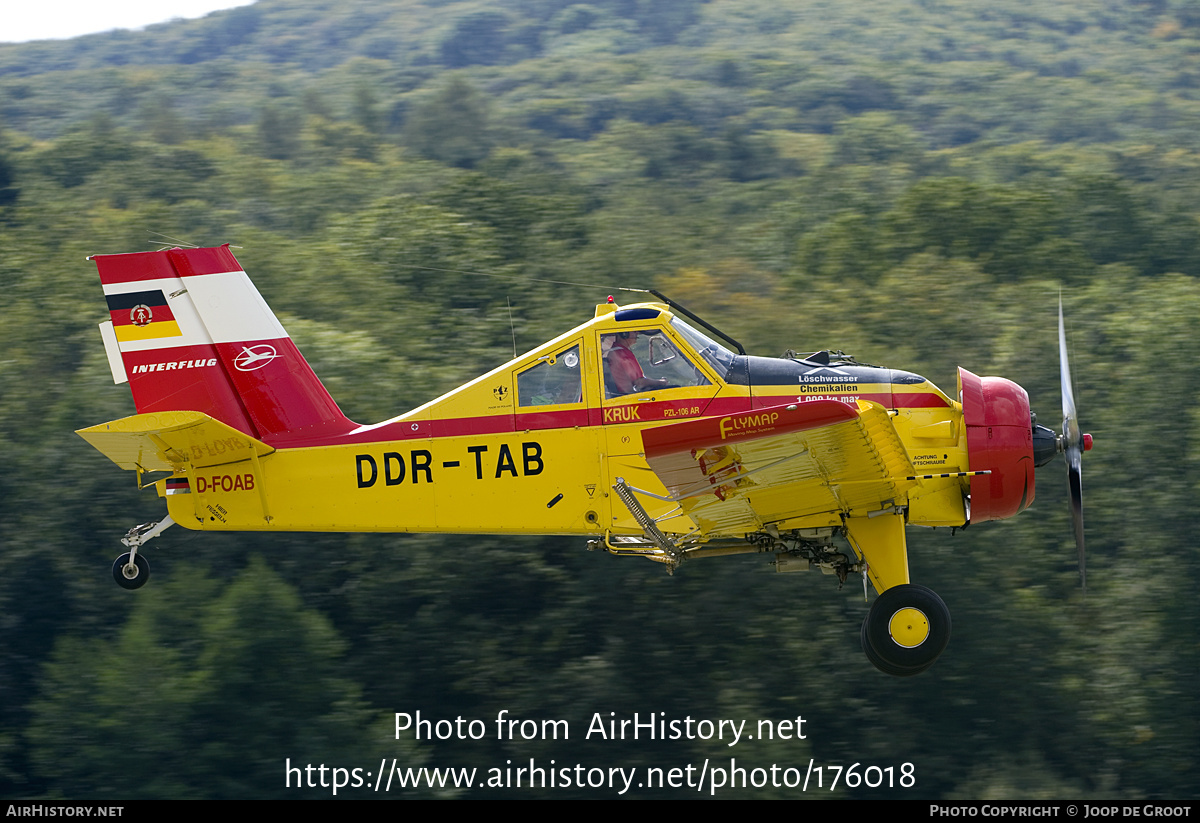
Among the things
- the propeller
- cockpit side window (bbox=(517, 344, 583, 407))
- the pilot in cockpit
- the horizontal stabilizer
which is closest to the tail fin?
the horizontal stabilizer

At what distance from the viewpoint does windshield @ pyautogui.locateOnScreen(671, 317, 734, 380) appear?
884cm

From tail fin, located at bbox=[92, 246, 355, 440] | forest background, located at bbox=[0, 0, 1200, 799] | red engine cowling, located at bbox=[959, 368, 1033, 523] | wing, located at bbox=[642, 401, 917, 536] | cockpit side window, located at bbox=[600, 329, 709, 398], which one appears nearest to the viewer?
wing, located at bbox=[642, 401, 917, 536]

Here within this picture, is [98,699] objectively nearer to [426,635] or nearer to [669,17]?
[426,635]

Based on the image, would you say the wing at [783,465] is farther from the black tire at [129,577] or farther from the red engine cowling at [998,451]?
the black tire at [129,577]

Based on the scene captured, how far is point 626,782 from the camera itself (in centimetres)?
1153

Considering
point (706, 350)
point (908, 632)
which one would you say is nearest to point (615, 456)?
point (706, 350)

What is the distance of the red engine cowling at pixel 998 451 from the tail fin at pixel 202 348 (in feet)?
16.6

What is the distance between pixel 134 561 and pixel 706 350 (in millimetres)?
5125

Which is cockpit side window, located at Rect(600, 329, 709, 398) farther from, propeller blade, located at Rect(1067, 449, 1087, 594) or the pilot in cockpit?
propeller blade, located at Rect(1067, 449, 1087, 594)

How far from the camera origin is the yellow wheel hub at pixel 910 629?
847cm

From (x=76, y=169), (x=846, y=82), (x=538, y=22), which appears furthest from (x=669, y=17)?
(x=76, y=169)

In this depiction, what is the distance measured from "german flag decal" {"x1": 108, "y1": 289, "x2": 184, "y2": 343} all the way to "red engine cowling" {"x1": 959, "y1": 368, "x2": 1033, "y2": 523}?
258 inches

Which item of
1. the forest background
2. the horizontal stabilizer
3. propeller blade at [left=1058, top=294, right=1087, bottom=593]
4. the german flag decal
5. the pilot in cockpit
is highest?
the german flag decal

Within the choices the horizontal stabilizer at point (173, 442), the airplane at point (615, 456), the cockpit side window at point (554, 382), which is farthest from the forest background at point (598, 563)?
the cockpit side window at point (554, 382)
